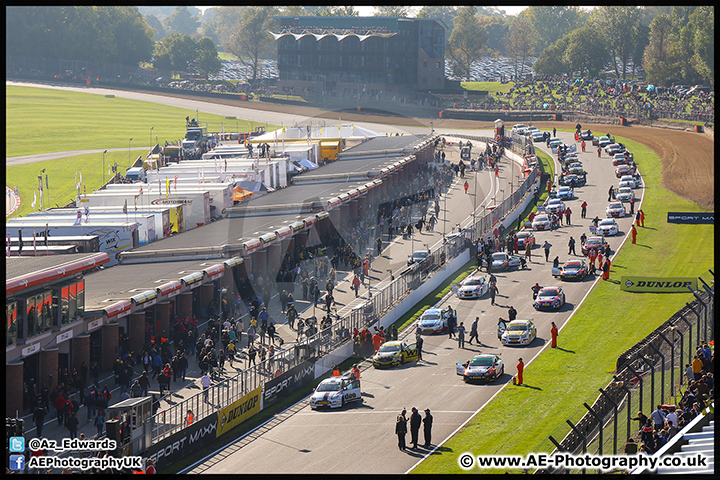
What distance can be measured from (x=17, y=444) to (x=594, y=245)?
38.0m

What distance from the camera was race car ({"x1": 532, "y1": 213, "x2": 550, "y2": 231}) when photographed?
62.7 m

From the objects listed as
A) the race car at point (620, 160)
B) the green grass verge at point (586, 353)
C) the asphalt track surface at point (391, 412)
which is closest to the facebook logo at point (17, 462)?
the asphalt track surface at point (391, 412)

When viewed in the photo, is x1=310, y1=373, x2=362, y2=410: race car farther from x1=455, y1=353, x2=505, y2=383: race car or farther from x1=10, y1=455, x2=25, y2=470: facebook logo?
x1=10, y1=455, x2=25, y2=470: facebook logo

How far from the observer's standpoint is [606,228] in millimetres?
60125

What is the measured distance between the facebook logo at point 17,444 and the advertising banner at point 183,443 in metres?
3.60

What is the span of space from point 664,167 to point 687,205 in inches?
523

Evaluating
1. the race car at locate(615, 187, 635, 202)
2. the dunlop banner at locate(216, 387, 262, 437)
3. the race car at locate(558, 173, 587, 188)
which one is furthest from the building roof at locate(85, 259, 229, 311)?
the race car at locate(558, 173, 587, 188)

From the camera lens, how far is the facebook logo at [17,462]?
1006 inches

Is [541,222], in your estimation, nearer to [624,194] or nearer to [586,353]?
[624,194]

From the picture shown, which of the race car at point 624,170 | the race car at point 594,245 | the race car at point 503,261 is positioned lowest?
the race car at point 503,261

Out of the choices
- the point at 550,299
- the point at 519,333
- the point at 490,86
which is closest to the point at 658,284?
the point at 550,299

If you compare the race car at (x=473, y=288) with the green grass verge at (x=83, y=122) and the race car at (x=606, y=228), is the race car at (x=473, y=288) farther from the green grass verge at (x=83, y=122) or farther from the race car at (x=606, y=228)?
the green grass verge at (x=83, y=122)

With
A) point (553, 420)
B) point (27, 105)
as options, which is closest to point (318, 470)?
point (553, 420)

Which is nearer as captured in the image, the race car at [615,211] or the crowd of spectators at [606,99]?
the race car at [615,211]
